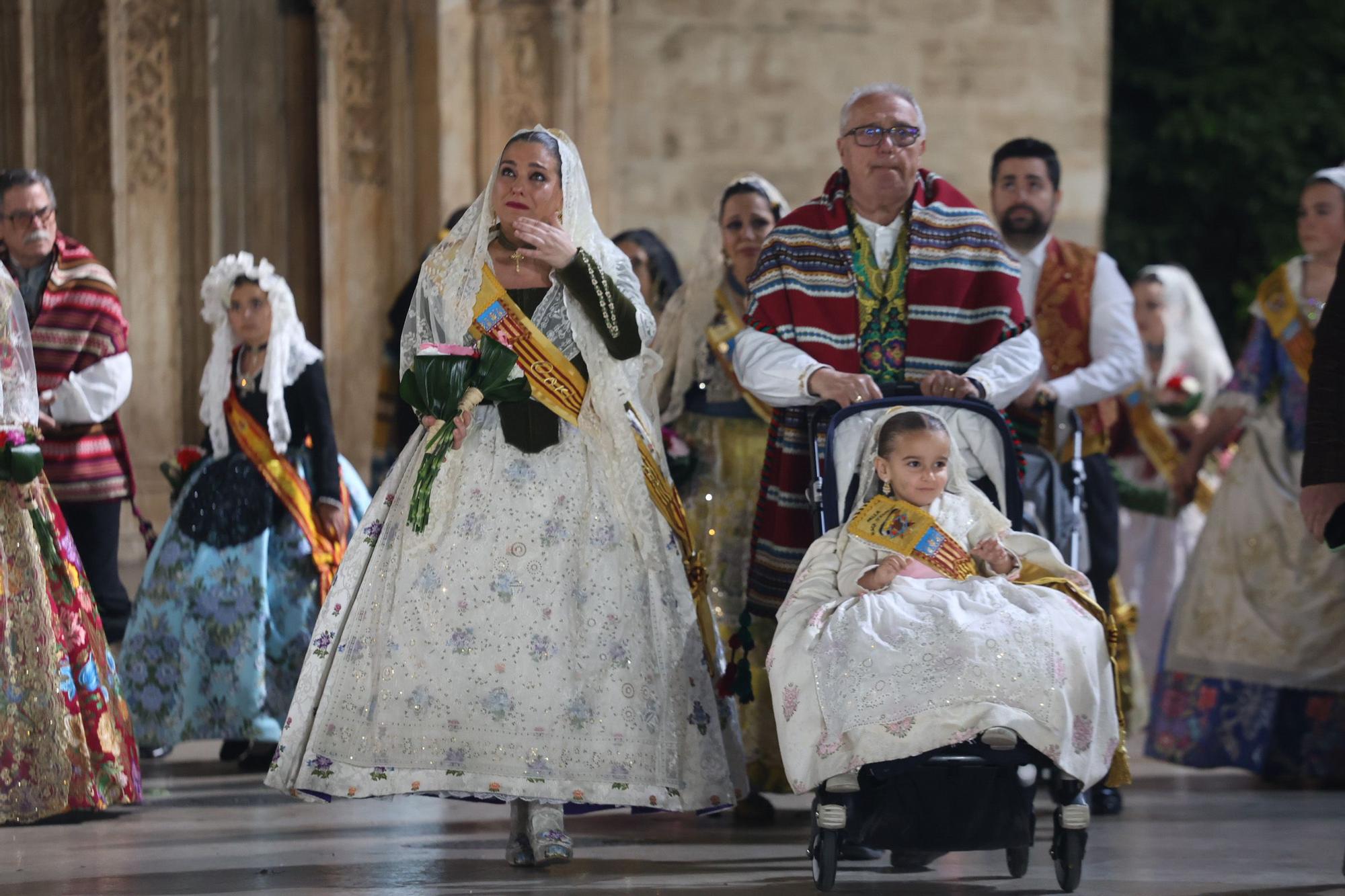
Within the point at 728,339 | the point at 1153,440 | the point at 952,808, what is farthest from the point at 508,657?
the point at 1153,440

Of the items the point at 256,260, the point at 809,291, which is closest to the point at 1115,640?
the point at 809,291

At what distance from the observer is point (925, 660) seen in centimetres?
491

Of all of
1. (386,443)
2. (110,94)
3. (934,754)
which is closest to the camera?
(934,754)

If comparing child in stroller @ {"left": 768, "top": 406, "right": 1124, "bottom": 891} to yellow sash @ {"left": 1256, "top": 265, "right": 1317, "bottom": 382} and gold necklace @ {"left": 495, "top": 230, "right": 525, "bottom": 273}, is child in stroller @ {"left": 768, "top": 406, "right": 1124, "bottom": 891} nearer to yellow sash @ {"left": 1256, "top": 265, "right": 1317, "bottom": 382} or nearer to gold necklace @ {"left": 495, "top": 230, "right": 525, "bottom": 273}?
gold necklace @ {"left": 495, "top": 230, "right": 525, "bottom": 273}

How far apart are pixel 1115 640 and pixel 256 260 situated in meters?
6.82

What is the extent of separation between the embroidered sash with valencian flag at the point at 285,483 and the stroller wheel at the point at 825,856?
285 cm

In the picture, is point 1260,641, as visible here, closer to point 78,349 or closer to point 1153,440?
point 1153,440

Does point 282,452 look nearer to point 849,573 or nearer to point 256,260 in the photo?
point 849,573

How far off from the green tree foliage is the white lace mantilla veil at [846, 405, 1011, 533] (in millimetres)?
15375

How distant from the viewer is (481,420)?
5723 millimetres

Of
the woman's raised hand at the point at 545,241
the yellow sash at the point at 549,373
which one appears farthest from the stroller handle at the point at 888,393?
the woman's raised hand at the point at 545,241

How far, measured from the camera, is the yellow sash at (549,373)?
5.69 meters

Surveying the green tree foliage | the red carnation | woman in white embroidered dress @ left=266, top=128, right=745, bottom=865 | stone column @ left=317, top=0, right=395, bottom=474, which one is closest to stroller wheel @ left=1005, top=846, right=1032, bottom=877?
woman in white embroidered dress @ left=266, top=128, right=745, bottom=865

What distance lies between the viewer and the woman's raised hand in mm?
5605
